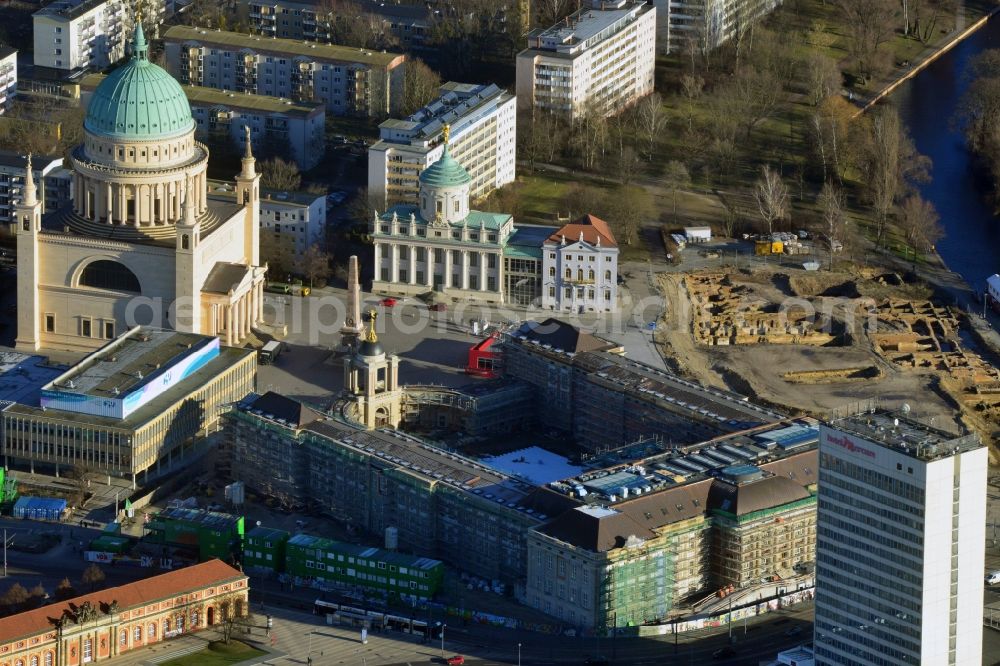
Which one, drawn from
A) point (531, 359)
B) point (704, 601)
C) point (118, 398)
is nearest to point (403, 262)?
point (531, 359)

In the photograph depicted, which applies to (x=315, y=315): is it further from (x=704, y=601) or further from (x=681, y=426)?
(x=704, y=601)

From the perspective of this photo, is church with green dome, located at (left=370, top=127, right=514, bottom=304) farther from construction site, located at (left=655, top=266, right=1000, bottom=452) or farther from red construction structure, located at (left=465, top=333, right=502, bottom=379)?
red construction structure, located at (left=465, top=333, right=502, bottom=379)

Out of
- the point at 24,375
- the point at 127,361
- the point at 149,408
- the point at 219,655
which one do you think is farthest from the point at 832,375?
the point at 219,655

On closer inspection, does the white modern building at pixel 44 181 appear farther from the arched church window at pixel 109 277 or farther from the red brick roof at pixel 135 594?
the red brick roof at pixel 135 594

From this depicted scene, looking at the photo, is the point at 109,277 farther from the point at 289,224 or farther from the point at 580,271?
the point at 580,271

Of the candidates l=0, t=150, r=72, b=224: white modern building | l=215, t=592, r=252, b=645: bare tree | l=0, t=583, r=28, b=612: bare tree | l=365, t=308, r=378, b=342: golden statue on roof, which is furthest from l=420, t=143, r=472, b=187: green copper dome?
l=0, t=583, r=28, b=612: bare tree

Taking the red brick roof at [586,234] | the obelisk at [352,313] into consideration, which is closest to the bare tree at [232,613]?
the obelisk at [352,313]
